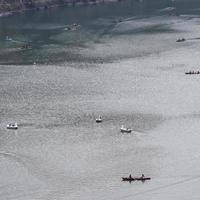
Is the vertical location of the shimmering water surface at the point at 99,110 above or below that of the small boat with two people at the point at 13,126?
below

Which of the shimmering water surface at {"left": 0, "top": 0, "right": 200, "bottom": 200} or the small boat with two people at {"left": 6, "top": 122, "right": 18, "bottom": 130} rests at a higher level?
the small boat with two people at {"left": 6, "top": 122, "right": 18, "bottom": 130}

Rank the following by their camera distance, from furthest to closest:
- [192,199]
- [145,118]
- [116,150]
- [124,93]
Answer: [124,93] → [145,118] → [116,150] → [192,199]

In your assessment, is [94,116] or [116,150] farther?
[94,116]

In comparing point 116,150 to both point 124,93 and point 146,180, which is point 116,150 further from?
point 124,93

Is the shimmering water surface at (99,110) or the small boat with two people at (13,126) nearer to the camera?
the shimmering water surface at (99,110)

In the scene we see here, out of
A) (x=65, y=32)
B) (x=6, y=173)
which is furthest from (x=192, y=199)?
(x=65, y=32)

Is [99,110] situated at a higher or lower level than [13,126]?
lower

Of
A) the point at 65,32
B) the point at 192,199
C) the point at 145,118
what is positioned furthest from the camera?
the point at 65,32

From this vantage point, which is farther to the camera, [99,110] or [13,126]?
[99,110]
